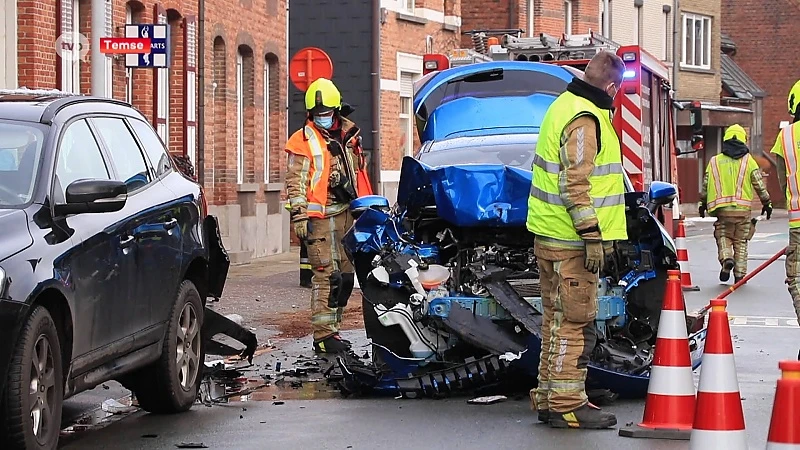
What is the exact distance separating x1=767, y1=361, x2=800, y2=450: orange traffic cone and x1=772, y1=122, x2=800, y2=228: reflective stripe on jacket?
5.87 meters

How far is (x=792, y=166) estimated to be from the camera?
428 inches

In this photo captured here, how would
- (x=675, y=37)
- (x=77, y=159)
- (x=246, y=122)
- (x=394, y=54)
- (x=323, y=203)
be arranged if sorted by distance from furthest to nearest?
(x=675, y=37), (x=394, y=54), (x=246, y=122), (x=323, y=203), (x=77, y=159)

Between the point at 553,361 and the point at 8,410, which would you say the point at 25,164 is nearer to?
the point at 8,410

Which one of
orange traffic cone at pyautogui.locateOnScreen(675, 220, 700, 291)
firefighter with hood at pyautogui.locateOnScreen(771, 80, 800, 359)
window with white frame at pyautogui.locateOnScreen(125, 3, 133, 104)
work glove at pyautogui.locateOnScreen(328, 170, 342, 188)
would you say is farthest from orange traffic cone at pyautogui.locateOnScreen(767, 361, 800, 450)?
window with white frame at pyautogui.locateOnScreen(125, 3, 133, 104)

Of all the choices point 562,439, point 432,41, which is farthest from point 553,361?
point 432,41

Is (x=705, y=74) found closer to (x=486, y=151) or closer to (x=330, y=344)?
(x=330, y=344)

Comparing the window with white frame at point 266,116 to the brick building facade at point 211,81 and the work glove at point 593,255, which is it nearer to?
the brick building facade at point 211,81

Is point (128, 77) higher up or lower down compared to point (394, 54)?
lower down

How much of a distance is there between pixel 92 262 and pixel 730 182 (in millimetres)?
13613

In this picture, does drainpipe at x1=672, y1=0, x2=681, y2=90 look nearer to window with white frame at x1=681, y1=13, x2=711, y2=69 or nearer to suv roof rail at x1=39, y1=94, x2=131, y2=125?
window with white frame at x1=681, y1=13, x2=711, y2=69

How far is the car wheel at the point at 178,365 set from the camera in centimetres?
891

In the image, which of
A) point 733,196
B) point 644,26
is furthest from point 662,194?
point 644,26

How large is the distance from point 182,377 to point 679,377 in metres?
2.93

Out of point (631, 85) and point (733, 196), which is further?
point (733, 196)
